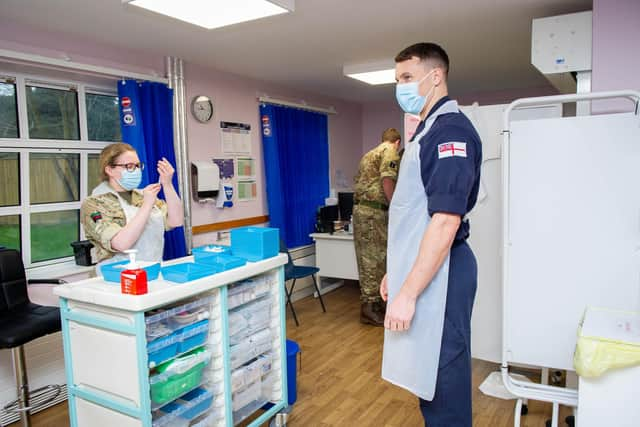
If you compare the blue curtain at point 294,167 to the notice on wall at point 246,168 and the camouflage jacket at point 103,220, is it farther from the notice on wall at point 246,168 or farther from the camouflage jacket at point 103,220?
the camouflage jacket at point 103,220

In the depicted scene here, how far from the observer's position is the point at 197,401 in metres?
1.90

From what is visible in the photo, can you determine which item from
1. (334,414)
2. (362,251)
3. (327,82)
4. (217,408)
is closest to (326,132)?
(327,82)

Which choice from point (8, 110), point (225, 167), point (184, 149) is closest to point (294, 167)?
point (225, 167)

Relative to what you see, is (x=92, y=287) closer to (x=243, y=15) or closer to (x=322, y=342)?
(x=243, y=15)

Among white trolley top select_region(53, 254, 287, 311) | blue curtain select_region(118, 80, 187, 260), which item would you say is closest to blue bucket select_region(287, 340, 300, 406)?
white trolley top select_region(53, 254, 287, 311)

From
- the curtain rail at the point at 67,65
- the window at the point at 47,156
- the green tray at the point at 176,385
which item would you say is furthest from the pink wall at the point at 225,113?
the green tray at the point at 176,385

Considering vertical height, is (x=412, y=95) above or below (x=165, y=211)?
above

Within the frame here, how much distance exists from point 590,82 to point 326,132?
11.1 feet

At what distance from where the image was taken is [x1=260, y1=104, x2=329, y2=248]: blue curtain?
4629 mm

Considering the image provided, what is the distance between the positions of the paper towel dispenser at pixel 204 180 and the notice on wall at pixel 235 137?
314mm

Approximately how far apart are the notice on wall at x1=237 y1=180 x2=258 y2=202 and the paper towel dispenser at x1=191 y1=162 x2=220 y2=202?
1.36 ft

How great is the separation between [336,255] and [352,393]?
2.09 meters

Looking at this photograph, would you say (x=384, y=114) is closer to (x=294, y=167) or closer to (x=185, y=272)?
(x=294, y=167)

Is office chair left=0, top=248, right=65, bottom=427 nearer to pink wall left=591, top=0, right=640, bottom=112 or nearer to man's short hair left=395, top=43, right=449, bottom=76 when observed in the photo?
man's short hair left=395, top=43, right=449, bottom=76
